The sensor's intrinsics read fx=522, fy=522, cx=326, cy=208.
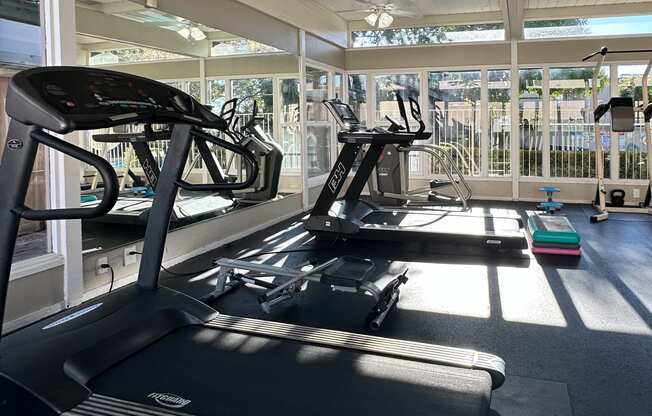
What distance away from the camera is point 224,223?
5465 millimetres

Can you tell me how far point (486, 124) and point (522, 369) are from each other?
6489mm

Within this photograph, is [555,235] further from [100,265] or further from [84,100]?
[84,100]

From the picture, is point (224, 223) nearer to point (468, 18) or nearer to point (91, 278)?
point (91, 278)

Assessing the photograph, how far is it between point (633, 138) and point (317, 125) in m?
4.70

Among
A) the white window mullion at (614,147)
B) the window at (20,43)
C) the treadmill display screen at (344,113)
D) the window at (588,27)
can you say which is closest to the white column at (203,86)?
the treadmill display screen at (344,113)

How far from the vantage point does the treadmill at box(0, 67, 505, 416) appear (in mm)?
1567

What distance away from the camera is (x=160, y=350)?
83.9 inches

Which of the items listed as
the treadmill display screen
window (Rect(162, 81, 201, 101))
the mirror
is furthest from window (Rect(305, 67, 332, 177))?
window (Rect(162, 81, 201, 101))

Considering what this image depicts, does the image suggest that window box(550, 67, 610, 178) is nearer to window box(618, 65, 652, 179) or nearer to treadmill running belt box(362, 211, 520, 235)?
window box(618, 65, 652, 179)

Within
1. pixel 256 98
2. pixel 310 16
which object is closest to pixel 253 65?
pixel 256 98

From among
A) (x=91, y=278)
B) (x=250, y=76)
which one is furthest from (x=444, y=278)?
(x=250, y=76)

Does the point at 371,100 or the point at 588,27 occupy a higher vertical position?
the point at 588,27

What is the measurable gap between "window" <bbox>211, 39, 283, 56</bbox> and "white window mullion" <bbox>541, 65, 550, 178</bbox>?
14.1 ft

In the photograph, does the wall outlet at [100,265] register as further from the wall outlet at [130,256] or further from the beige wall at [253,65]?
the beige wall at [253,65]
